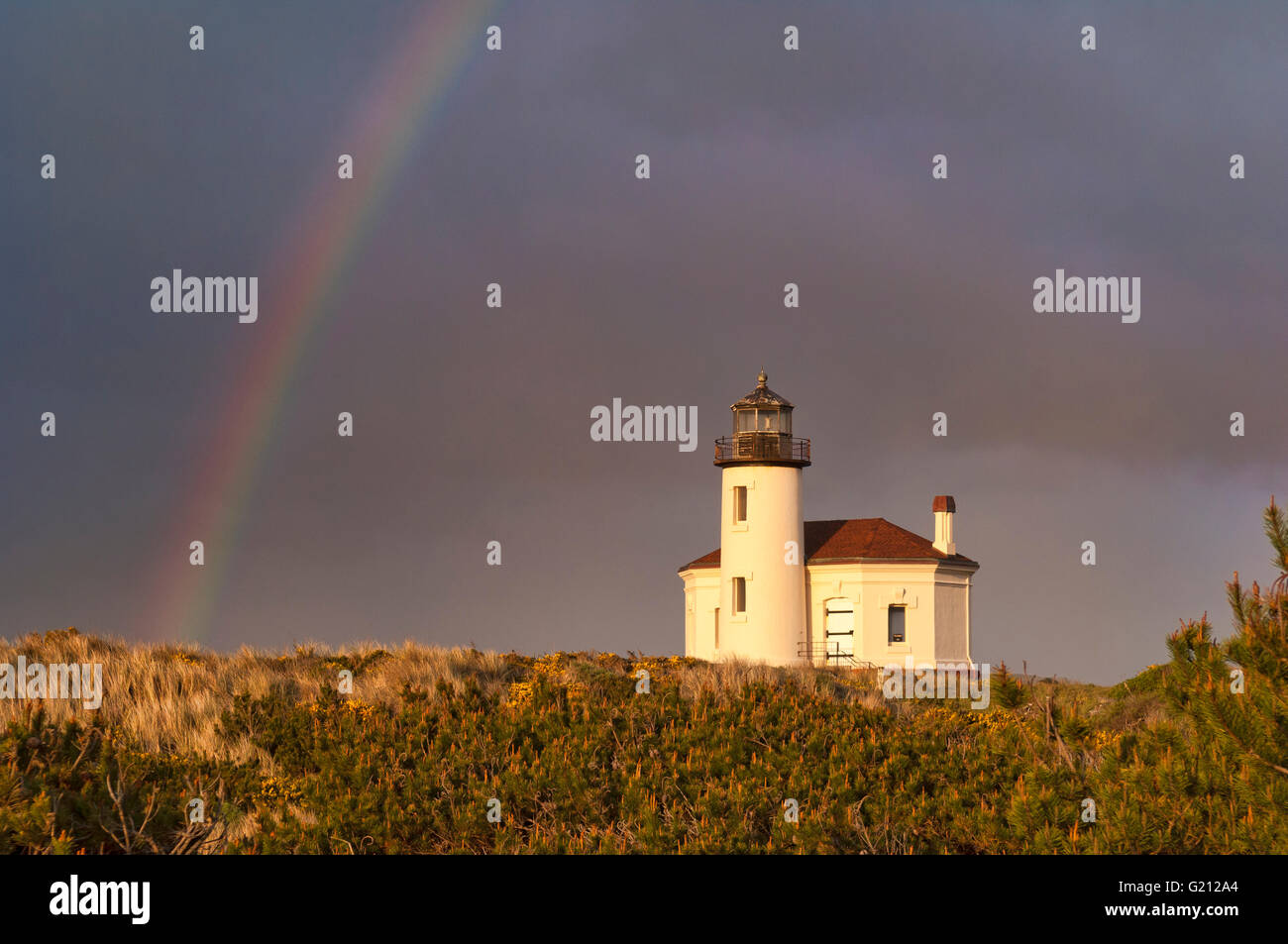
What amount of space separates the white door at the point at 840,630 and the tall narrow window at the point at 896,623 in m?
1.42

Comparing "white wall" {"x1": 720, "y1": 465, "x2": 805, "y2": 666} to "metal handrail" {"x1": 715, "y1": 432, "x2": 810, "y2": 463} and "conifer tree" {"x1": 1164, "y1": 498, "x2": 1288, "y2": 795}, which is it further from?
"conifer tree" {"x1": 1164, "y1": 498, "x2": 1288, "y2": 795}

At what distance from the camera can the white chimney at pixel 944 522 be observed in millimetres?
50281

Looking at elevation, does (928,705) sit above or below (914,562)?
below

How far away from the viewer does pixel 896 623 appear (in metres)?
48.4

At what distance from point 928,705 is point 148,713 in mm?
11433

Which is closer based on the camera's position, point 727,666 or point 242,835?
point 242,835

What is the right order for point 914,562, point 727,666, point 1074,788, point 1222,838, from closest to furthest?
point 1222,838
point 1074,788
point 727,666
point 914,562

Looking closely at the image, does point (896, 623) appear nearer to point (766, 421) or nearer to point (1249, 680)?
point (766, 421)

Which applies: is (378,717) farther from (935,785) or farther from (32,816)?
(32,816)

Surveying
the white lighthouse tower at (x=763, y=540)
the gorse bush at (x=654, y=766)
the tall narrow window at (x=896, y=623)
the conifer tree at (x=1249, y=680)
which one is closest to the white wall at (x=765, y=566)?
the white lighthouse tower at (x=763, y=540)

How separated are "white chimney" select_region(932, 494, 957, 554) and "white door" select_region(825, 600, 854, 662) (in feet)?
15.5

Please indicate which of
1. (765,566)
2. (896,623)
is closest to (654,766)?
(765,566)
